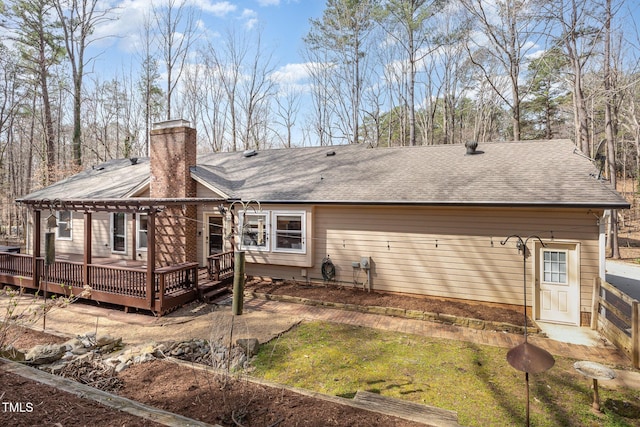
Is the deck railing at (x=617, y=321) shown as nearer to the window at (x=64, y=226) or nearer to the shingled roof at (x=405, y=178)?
the shingled roof at (x=405, y=178)

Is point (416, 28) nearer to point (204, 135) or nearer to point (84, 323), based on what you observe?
point (204, 135)

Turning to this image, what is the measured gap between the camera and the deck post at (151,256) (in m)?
7.29

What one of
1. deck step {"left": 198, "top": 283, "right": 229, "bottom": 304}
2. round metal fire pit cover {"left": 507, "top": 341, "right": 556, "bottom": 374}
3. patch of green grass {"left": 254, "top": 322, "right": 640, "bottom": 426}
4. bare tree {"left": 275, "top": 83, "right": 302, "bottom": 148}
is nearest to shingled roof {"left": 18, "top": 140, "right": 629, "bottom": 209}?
deck step {"left": 198, "top": 283, "right": 229, "bottom": 304}

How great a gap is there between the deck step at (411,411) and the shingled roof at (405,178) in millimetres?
5465

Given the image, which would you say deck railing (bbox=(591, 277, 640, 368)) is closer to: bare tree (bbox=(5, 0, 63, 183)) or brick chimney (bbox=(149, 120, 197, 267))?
brick chimney (bbox=(149, 120, 197, 267))

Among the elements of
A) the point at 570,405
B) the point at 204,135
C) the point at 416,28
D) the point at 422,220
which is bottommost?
the point at 570,405

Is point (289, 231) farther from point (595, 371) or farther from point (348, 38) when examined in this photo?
point (348, 38)

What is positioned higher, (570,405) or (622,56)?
(622,56)

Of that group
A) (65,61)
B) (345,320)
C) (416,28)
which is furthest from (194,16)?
(345,320)

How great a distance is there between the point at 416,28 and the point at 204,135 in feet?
66.9

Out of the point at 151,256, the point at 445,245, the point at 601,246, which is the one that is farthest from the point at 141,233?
the point at 601,246

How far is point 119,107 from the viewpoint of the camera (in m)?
27.8

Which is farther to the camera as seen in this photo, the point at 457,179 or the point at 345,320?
the point at 457,179

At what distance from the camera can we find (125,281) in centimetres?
783
